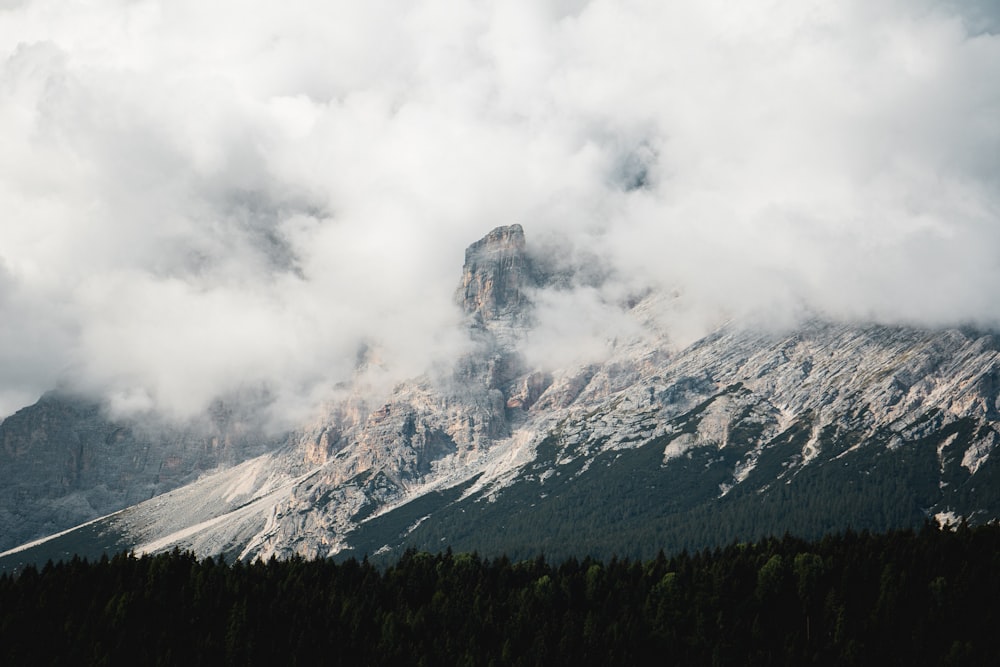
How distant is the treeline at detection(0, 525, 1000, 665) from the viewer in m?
126

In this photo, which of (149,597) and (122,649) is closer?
(122,649)

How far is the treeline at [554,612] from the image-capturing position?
12606 cm

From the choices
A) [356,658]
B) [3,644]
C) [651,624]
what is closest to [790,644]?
[651,624]

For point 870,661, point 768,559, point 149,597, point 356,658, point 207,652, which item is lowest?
point 870,661

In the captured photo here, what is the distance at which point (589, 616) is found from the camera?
140 metres

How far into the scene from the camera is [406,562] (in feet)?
562

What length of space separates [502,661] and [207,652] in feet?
130

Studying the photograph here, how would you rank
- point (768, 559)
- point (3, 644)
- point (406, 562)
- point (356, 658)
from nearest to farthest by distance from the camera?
point (3, 644)
point (356, 658)
point (768, 559)
point (406, 562)

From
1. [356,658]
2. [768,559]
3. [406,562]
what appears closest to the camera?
[356,658]

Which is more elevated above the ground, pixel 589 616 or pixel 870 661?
pixel 589 616

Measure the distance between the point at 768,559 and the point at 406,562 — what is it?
62.8 metres

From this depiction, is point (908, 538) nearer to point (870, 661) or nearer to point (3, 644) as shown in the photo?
point (870, 661)

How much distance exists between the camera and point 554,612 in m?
145

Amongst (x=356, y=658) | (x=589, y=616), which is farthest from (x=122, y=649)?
(x=589, y=616)
